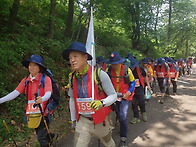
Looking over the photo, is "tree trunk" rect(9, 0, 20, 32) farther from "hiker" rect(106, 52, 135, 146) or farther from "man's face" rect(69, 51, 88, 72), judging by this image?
"man's face" rect(69, 51, 88, 72)

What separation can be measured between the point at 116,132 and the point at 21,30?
25.1 ft

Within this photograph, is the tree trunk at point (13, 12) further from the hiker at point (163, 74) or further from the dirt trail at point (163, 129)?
the hiker at point (163, 74)

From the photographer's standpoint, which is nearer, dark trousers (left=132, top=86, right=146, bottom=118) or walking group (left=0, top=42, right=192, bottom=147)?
walking group (left=0, top=42, right=192, bottom=147)

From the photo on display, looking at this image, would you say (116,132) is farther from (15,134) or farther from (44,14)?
(44,14)

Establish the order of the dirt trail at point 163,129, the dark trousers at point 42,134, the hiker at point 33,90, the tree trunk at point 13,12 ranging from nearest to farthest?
the hiker at point 33,90, the dark trousers at point 42,134, the dirt trail at point 163,129, the tree trunk at point 13,12

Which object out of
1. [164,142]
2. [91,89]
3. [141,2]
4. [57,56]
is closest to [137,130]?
[164,142]

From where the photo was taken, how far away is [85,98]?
2615mm

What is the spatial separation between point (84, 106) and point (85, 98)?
0.13 m

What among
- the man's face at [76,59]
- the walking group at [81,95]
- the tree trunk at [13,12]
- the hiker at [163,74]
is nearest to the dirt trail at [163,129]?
the walking group at [81,95]

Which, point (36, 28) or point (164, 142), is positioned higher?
point (36, 28)

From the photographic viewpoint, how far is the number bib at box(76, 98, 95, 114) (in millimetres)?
2601

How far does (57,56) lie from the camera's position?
9.73m

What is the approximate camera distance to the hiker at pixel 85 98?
7.97 ft

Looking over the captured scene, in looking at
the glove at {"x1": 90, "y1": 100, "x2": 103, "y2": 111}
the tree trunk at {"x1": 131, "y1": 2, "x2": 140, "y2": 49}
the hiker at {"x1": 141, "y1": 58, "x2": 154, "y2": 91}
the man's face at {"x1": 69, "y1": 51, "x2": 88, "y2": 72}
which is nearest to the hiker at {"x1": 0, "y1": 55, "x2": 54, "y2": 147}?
the man's face at {"x1": 69, "y1": 51, "x2": 88, "y2": 72}
